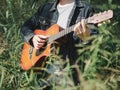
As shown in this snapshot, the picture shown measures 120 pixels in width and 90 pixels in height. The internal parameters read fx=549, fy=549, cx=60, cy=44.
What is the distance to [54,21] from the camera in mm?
4766

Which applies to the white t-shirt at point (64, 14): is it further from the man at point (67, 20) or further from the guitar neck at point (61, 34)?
the guitar neck at point (61, 34)

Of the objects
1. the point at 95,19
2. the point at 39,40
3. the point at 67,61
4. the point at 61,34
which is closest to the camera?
the point at 67,61

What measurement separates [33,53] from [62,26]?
489 millimetres

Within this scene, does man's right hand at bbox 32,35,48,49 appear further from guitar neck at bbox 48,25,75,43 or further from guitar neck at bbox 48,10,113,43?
guitar neck at bbox 48,10,113,43

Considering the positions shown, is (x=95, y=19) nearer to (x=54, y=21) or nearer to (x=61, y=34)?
(x=61, y=34)

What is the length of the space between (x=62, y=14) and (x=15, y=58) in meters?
1.02

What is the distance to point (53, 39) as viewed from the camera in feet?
15.2

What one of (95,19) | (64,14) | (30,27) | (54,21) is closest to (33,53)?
(30,27)

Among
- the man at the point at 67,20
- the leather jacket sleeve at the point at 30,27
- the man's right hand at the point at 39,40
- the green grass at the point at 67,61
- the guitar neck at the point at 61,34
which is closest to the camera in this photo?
the green grass at the point at 67,61

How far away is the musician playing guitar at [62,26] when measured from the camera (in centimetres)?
446

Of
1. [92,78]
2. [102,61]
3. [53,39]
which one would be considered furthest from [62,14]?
[92,78]

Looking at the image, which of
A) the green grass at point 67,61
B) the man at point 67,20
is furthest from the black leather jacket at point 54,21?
the green grass at point 67,61

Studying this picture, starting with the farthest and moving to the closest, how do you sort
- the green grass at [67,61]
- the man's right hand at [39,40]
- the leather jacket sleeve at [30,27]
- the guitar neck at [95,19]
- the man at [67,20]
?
the leather jacket sleeve at [30,27], the man's right hand at [39,40], the man at [67,20], the guitar neck at [95,19], the green grass at [67,61]

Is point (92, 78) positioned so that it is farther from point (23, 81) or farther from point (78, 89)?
point (23, 81)
